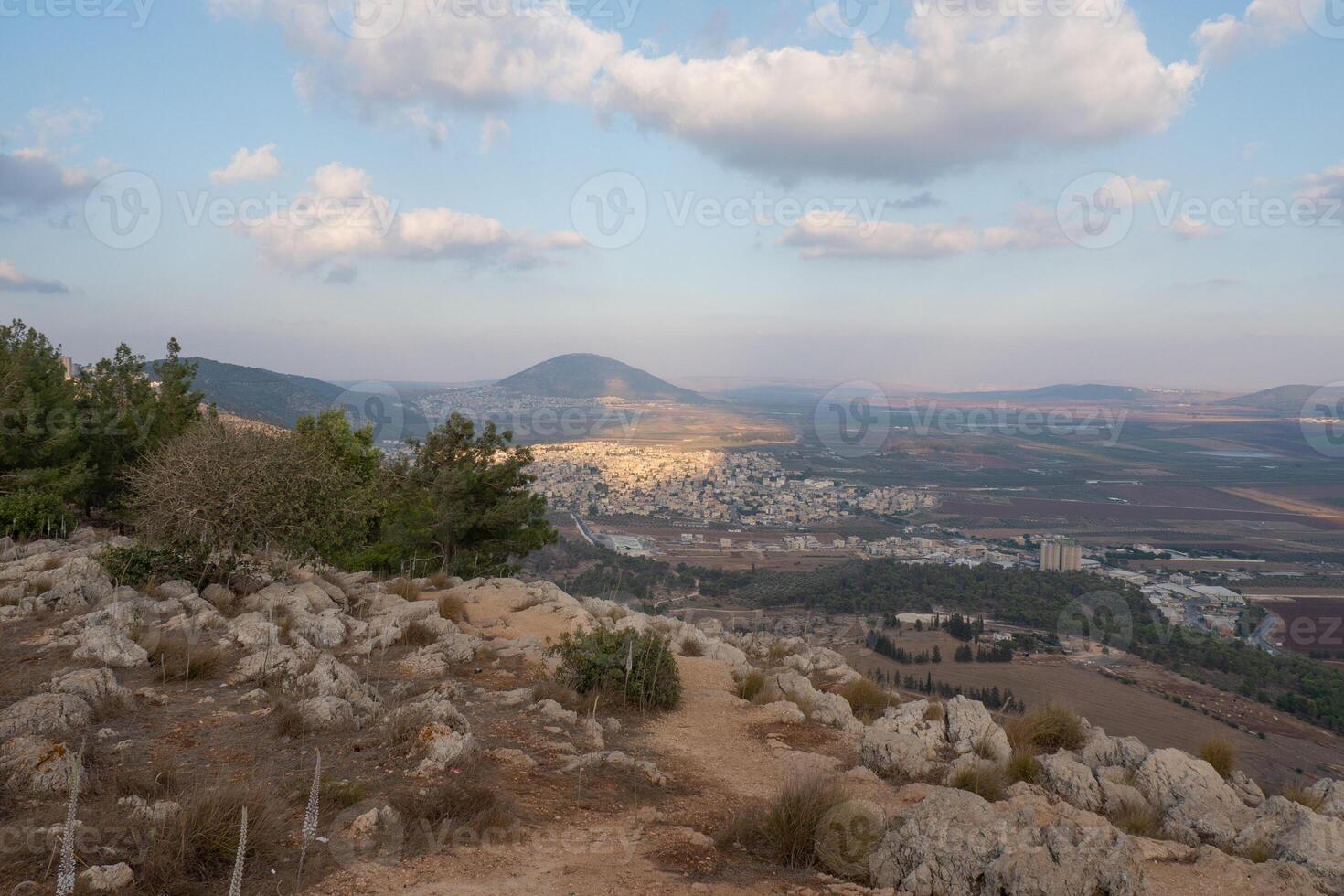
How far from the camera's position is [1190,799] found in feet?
19.6

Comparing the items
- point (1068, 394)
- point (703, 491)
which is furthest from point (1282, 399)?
point (703, 491)

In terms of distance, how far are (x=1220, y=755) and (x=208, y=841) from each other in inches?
354

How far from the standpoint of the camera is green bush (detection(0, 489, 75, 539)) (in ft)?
48.4

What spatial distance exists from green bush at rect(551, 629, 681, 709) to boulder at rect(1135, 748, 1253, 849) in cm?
484

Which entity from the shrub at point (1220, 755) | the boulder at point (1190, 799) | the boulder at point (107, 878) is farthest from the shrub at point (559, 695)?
the shrub at point (1220, 755)

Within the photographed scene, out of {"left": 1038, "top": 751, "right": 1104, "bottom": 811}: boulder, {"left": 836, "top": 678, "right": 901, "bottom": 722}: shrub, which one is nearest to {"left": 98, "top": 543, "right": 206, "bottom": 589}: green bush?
{"left": 836, "top": 678, "right": 901, "bottom": 722}: shrub

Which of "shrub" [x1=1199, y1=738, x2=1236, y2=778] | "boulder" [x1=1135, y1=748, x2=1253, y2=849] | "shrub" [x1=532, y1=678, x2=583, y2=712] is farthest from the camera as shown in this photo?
"shrub" [x1=532, y1=678, x2=583, y2=712]

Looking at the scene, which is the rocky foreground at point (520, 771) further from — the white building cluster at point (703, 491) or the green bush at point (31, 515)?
the white building cluster at point (703, 491)

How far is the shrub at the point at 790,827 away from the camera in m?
4.80

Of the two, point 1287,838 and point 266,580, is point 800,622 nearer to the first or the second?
point 266,580

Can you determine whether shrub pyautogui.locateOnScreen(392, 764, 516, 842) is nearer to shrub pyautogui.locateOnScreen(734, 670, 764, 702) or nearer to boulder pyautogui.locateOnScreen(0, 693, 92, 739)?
boulder pyautogui.locateOnScreen(0, 693, 92, 739)

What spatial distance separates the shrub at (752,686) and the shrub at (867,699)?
1.16 meters

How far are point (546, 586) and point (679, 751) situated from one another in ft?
27.2

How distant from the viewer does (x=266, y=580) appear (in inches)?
496
